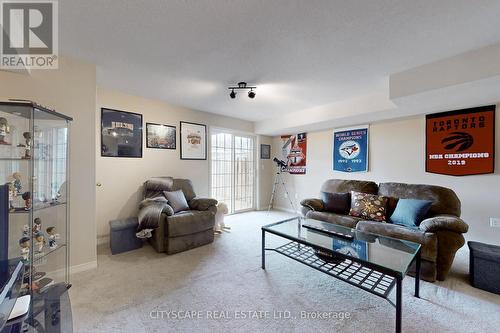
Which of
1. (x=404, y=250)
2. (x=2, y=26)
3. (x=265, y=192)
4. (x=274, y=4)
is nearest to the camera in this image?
(x=274, y=4)

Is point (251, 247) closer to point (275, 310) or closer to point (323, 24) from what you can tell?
point (275, 310)

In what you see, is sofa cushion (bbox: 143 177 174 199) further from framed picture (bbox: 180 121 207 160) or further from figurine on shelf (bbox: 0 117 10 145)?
figurine on shelf (bbox: 0 117 10 145)

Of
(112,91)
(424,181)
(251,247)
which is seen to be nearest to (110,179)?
(112,91)

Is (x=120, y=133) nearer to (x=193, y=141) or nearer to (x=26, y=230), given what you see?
(x=193, y=141)

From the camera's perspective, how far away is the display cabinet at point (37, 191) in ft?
5.19

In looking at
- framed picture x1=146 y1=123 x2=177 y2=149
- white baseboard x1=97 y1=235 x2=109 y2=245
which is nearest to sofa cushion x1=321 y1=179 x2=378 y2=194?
framed picture x1=146 y1=123 x2=177 y2=149

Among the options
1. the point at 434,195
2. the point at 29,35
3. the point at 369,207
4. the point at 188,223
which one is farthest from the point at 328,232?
the point at 29,35

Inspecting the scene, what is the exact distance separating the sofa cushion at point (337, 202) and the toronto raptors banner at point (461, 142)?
137 cm

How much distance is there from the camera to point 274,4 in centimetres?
145

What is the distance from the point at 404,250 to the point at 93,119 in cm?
346

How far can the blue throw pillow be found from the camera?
2486mm

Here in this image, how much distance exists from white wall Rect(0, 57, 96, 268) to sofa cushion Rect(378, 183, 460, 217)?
3970 mm

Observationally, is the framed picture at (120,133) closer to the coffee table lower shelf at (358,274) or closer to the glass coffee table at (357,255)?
the glass coffee table at (357,255)

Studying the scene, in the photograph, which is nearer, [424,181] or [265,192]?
[424,181]
